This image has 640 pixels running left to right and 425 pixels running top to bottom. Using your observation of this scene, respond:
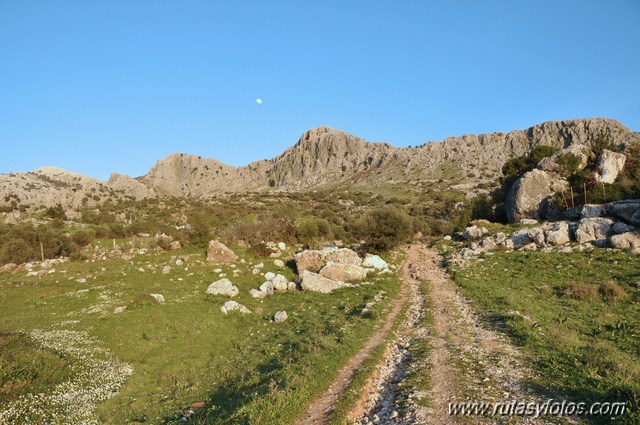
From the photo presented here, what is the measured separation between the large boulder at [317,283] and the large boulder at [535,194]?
38327 mm

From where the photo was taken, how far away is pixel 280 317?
21.7m

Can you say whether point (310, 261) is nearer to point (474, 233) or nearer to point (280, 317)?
point (280, 317)

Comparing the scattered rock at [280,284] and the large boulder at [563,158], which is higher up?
the large boulder at [563,158]

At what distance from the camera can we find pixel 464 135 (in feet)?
509

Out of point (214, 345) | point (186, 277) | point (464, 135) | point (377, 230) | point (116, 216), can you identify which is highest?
point (464, 135)

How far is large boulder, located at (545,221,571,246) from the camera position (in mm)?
35562

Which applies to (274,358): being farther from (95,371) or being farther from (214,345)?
(95,371)

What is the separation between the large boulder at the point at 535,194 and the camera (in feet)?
172

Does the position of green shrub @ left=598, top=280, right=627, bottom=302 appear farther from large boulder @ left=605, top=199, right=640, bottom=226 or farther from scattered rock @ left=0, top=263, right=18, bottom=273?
scattered rock @ left=0, top=263, right=18, bottom=273

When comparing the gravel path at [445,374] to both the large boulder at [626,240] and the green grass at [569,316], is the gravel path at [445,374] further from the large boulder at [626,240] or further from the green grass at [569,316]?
the large boulder at [626,240]

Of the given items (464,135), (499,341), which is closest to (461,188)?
(464,135)

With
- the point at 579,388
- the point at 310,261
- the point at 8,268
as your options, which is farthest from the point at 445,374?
the point at 8,268

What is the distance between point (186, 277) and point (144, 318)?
11476 mm

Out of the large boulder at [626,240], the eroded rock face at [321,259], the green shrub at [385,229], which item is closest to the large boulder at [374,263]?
the eroded rock face at [321,259]
